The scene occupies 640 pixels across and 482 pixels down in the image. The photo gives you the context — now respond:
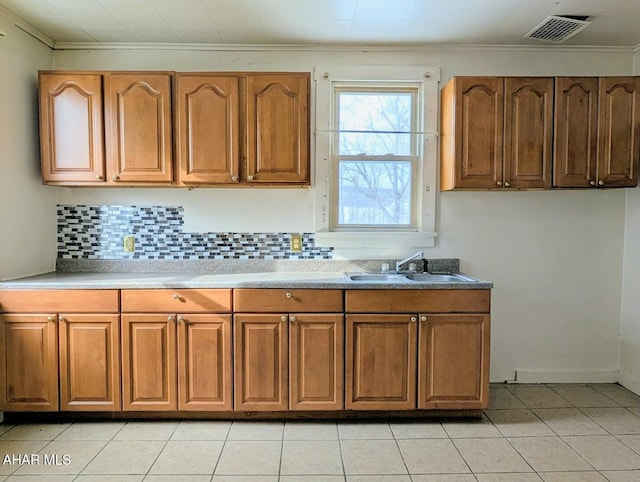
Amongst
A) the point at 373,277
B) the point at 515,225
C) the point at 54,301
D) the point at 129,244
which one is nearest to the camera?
the point at 54,301

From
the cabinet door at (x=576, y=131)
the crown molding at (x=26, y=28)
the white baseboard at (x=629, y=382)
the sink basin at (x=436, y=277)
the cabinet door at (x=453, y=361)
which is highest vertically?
the crown molding at (x=26, y=28)

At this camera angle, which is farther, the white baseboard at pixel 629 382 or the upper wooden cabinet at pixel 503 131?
the white baseboard at pixel 629 382

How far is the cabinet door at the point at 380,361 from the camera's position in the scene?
258cm

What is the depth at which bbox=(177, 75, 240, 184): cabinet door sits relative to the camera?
2775 millimetres

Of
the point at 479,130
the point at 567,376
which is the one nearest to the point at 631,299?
the point at 567,376

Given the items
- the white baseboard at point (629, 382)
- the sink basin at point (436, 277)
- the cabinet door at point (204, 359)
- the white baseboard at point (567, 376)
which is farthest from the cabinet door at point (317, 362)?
the white baseboard at point (629, 382)

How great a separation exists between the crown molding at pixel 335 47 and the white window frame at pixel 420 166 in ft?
0.45

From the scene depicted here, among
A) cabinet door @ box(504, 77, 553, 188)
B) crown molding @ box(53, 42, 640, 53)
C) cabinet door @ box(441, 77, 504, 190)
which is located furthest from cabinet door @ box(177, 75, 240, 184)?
cabinet door @ box(504, 77, 553, 188)

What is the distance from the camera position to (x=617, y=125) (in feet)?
9.17

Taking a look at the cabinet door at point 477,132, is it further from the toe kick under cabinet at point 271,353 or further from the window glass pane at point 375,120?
the toe kick under cabinet at point 271,353

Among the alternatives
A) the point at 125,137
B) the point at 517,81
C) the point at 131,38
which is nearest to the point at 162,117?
the point at 125,137

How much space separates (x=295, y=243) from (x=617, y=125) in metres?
2.18

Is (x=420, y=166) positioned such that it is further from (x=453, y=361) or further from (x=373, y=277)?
(x=453, y=361)

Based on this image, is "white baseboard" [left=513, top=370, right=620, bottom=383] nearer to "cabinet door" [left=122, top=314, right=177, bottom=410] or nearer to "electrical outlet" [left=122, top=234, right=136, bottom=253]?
"cabinet door" [left=122, top=314, right=177, bottom=410]
